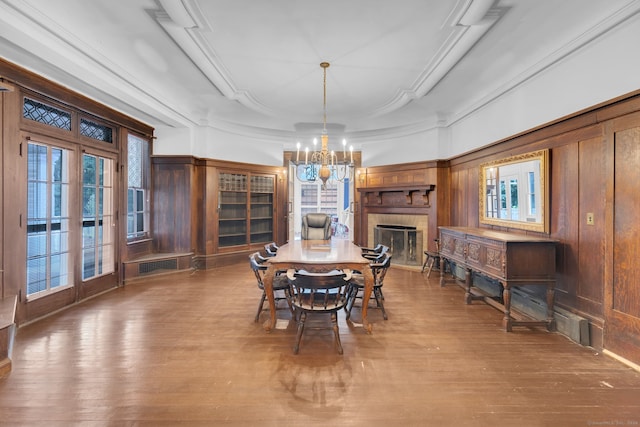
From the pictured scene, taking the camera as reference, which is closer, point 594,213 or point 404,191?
point 594,213

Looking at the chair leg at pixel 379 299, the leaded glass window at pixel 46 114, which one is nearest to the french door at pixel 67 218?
the leaded glass window at pixel 46 114

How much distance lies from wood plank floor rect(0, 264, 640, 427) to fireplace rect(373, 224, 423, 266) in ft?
7.94

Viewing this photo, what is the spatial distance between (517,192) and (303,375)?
338cm

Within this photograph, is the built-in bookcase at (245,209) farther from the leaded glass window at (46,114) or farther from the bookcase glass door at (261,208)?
the leaded glass window at (46,114)

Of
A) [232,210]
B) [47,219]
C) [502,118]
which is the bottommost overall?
[47,219]

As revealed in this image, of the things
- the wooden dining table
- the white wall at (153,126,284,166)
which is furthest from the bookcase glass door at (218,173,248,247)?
the wooden dining table

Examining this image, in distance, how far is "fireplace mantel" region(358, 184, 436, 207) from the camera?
5621 millimetres

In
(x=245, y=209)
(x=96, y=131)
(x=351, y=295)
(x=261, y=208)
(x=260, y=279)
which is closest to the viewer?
(x=260, y=279)

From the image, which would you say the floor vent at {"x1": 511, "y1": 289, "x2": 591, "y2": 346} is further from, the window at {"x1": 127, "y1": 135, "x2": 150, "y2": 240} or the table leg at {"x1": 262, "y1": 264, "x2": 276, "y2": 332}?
the window at {"x1": 127, "y1": 135, "x2": 150, "y2": 240}

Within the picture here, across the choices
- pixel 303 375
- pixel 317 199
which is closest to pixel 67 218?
pixel 303 375

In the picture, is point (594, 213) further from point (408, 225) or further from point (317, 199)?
point (317, 199)

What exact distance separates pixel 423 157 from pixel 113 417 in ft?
18.9

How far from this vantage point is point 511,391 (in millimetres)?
2035

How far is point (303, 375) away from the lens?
87.4 inches
